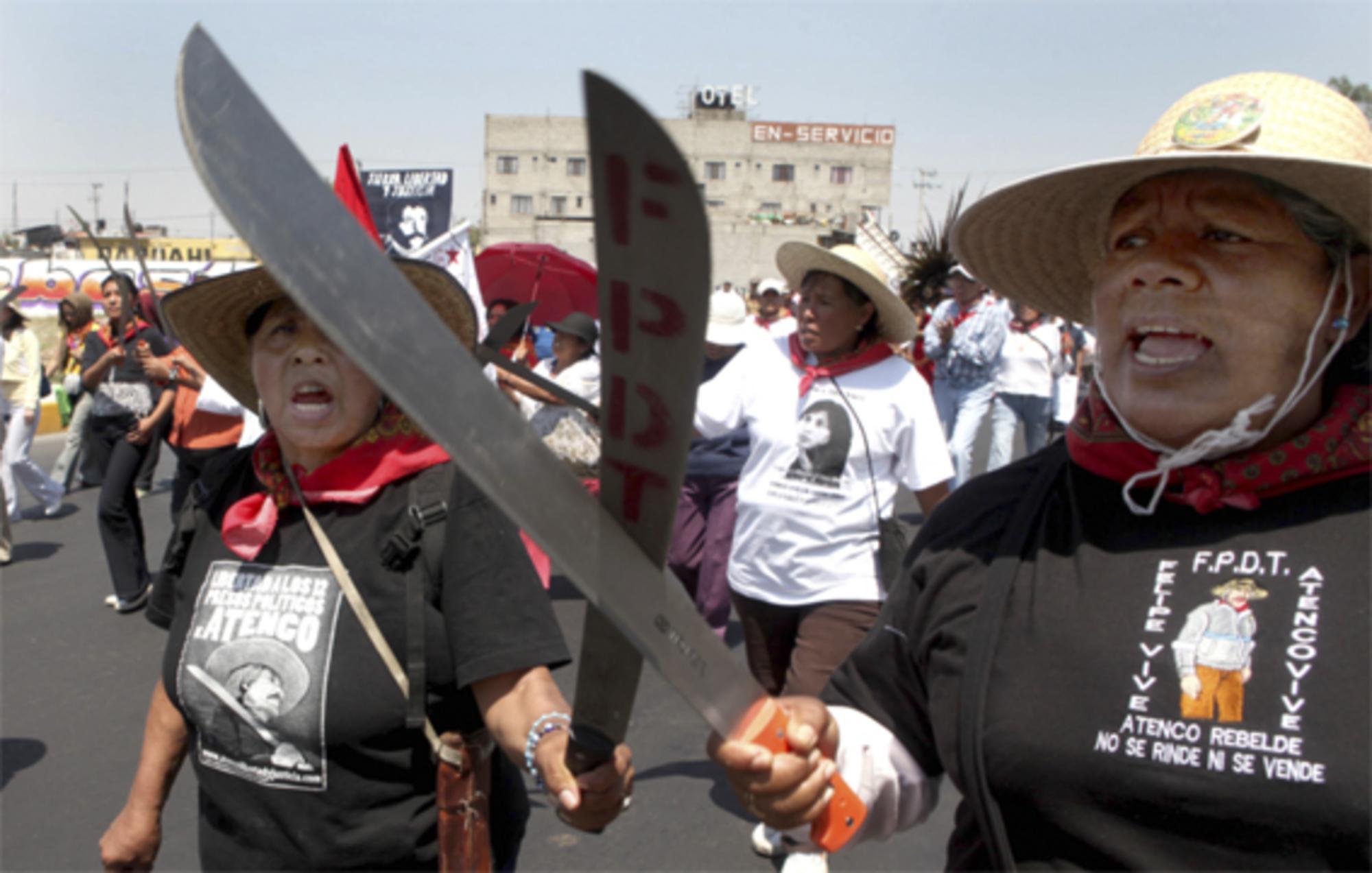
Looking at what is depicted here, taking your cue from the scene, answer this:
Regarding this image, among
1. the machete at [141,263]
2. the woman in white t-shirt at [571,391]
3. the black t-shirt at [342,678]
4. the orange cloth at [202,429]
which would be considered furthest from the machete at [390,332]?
the orange cloth at [202,429]

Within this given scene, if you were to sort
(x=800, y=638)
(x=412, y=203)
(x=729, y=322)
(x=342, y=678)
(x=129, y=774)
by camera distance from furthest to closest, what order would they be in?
1. (x=412, y=203)
2. (x=729, y=322)
3. (x=129, y=774)
4. (x=800, y=638)
5. (x=342, y=678)

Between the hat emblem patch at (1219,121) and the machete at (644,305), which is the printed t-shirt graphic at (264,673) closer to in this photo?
the machete at (644,305)

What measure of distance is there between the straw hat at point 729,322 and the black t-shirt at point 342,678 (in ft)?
16.1

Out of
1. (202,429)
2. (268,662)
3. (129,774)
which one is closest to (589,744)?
(268,662)

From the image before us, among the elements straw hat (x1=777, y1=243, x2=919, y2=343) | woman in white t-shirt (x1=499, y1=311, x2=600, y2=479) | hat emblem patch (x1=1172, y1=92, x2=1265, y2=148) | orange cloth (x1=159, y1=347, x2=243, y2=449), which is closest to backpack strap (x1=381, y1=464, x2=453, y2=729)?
hat emblem patch (x1=1172, y1=92, x2=1265, y2=148)

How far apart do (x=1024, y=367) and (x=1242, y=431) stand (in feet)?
27.7

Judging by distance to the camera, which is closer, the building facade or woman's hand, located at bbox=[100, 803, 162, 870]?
woman's hand, located at bbox=[100, 803, 162, 870]

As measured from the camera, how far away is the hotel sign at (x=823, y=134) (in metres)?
84.1

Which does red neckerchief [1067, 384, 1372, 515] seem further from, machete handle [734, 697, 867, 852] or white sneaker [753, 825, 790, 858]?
white sneaker [753, 825, 790, 858]

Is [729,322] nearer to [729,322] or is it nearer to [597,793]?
[729,322]

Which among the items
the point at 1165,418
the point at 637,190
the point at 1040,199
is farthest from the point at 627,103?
the point at 1040,199

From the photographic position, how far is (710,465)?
496 cm

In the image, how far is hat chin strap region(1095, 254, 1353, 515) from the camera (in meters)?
1.47

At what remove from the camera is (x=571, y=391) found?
4121 mm
